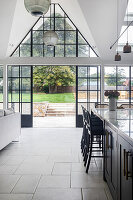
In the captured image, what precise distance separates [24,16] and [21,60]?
1.60 meters

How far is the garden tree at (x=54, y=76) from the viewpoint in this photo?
54.5ft

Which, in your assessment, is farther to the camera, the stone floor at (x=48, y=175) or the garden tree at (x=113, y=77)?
the garden tree at (x=113, y=77)

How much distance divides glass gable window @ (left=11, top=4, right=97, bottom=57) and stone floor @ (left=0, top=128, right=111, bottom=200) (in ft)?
12.7

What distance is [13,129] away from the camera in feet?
16.6

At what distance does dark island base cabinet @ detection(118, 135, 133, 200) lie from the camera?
63.3 inches

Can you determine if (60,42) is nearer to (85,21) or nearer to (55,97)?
(85,21)

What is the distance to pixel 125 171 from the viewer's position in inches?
67.9

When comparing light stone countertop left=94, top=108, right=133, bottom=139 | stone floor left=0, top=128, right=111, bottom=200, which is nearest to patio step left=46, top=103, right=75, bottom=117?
stone floor left=0, top=128, right=111, bottom=200

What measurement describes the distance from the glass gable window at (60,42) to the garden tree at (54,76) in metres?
8.62

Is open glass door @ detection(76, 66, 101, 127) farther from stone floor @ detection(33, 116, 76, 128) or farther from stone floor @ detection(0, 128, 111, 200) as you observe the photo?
stone floor @ detection(0, 128, 111, 200)

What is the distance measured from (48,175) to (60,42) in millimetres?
5736

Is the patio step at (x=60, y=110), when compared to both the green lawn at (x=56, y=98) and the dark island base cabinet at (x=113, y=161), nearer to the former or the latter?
the green lawn at (x=56, y=98)

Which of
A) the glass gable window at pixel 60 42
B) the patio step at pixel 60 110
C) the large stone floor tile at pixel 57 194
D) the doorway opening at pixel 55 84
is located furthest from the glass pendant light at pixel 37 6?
the doorway opening at pixel 55 84

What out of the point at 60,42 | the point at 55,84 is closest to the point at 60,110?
the point at 55,84
